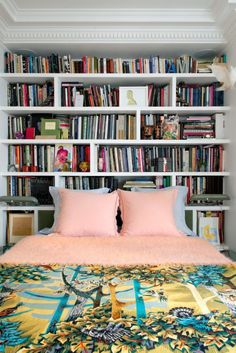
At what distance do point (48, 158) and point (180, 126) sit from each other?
1.37m

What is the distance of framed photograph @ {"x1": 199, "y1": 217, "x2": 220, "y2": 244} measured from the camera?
3047mm

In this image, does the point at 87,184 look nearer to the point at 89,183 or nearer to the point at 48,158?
the point at 89,183

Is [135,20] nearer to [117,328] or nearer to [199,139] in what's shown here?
[199,139]

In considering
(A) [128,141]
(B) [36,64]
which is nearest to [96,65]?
(B) [36,64]

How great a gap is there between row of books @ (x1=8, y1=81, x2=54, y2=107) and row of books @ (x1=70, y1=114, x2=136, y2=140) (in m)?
0.39

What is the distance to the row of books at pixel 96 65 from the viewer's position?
300cm

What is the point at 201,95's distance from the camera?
3.11m

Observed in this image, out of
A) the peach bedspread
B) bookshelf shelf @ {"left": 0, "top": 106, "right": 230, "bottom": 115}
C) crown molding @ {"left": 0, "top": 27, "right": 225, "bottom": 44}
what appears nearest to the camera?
the peach bedspread

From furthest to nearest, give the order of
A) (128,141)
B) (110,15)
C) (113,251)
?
(128,141) < (110,15) < (113,251)

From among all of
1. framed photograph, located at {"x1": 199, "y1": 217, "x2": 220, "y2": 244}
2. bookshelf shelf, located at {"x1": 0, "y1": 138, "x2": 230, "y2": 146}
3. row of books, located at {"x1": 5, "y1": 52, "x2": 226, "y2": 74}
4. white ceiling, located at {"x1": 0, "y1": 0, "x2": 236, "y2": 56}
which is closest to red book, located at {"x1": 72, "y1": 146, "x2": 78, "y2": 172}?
bookshelf shelf, located at {"x1": 0, "y1": 138, "x2": 230, "y2": 146}

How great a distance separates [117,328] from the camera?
1.07 meters

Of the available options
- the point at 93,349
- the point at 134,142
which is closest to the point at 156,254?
the point at 93,349

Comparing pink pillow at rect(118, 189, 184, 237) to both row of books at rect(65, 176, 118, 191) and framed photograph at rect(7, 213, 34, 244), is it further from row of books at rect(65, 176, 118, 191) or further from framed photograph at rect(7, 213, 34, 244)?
framed photograph at rect(7, 213, 34, 244)

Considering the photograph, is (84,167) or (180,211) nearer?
(180,211)
